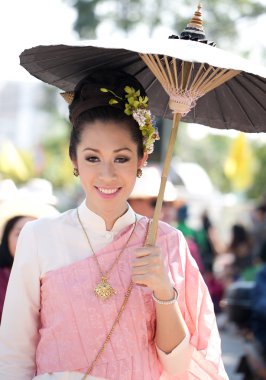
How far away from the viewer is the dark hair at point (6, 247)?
514 centimetres

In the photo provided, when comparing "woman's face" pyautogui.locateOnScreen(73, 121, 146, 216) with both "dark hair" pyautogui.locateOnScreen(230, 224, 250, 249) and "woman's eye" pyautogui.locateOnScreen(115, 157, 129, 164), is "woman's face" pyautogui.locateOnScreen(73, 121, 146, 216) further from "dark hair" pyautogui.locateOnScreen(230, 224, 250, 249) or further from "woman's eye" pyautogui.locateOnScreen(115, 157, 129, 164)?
"dark hair" pyautogui.locateOnScreen(230, 224, 250, 249)

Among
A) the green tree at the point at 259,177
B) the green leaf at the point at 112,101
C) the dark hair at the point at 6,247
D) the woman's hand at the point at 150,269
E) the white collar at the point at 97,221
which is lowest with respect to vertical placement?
the green tree at the point at 259,177

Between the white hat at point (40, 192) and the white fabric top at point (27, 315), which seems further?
the white hat at point (40, 192)

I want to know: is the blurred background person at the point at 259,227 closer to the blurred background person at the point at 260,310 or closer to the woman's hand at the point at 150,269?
the blurred background person at the point at 260,310

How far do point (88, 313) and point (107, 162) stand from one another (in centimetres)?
54

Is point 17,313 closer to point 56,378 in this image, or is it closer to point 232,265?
point 56,378

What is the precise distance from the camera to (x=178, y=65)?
11.2 ft

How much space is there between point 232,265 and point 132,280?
10.6 m

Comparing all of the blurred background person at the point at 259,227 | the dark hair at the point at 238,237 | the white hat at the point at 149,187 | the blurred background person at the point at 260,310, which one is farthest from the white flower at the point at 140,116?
the dark hair at the point at 238,237

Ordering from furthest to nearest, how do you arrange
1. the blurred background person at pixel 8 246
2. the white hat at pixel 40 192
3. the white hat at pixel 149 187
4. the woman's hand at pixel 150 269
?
the white hat at pixel 149 187
the white hat at pixel 40 192
the blurred background person at pixel 8 246
the woman's hand at pixel 150 269

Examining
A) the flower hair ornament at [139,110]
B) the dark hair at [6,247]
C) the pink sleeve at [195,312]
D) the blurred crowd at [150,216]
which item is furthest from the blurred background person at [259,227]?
the flower hair ornament at [139,110]

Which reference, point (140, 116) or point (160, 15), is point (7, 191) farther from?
point (160, 15)

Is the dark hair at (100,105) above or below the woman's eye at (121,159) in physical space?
above

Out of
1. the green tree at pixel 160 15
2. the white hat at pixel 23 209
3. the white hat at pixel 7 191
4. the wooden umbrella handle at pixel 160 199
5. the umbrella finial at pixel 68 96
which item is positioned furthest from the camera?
the green tree at pixel 160 15
